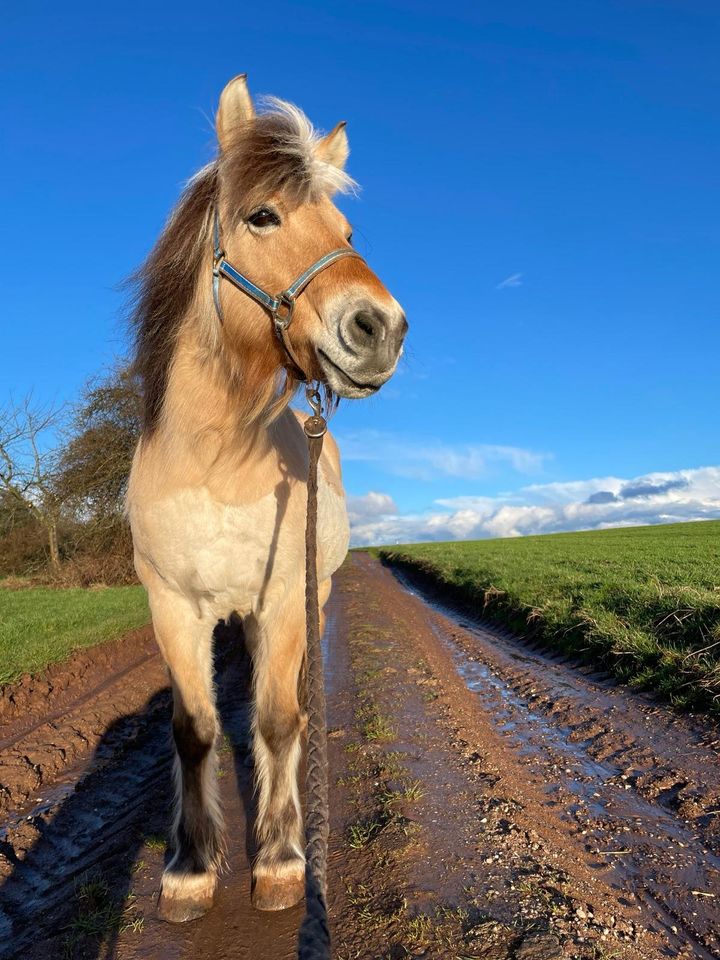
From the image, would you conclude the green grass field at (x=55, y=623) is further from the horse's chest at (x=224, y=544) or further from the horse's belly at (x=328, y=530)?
the horse's chest at (x=224, y=544)

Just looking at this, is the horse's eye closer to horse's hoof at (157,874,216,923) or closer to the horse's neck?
the horse's neck

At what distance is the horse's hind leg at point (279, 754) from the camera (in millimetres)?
3379

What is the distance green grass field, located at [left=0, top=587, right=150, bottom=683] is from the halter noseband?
→ 6.91 m

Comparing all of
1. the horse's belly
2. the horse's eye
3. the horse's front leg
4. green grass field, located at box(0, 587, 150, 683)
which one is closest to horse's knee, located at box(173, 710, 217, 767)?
the horse's front leg

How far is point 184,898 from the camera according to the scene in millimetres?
3330

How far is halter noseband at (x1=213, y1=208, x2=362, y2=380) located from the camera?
8.68 ft

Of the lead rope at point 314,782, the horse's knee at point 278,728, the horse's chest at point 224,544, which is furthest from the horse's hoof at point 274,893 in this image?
the lead rope at point 314,782

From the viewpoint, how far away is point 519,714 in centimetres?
684

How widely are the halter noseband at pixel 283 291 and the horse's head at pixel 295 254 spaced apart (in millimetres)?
14

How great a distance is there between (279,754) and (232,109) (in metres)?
3.43

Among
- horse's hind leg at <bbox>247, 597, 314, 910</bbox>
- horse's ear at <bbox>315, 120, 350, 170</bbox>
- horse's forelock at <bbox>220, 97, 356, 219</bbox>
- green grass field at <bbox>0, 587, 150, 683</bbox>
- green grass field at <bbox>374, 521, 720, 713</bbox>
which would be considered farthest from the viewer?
green grass field at <bbox>0, 587, 150, 683</bbox>

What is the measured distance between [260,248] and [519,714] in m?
5.87

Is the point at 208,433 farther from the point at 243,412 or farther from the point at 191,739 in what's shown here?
the point at 191,739

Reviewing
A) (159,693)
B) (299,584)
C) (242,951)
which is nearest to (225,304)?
(299,584)
